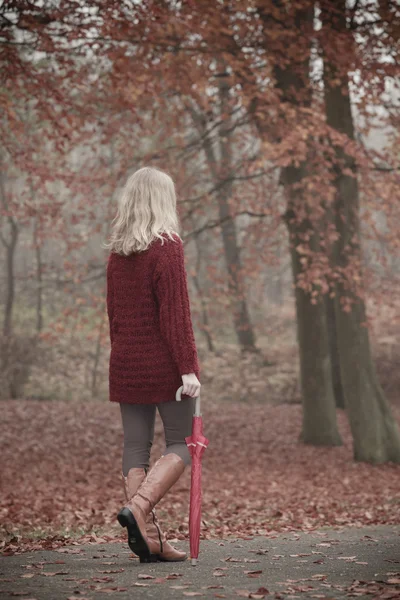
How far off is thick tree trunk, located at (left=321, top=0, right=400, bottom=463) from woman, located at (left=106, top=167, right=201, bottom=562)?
291 inches

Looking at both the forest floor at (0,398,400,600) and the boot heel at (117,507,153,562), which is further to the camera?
the boot heel at (117,507,153,562)

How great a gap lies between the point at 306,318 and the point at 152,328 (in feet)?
29.6

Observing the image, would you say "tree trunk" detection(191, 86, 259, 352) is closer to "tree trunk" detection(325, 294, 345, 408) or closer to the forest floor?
"tree trunk" detection(325, 294, 345, 408)

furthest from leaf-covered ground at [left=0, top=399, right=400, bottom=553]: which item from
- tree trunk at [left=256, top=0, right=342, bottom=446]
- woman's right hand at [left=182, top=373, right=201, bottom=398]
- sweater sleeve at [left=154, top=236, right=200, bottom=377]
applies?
sweater sleeve at [left=154, top=236, right=200, bottom=377]

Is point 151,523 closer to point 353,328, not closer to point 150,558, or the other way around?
point 150,558

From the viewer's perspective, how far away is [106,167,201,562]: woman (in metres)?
4.38

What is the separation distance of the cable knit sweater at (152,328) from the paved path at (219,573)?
0.97m

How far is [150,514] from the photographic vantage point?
450cm

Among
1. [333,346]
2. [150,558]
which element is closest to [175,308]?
[150,558]

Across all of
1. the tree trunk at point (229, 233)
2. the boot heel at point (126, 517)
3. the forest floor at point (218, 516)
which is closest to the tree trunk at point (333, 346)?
the forest floor at point (218, 516)

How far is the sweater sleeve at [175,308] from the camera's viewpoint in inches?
171

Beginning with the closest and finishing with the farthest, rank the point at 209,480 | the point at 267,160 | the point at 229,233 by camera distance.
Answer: the point at 209,480, the point at 267,160, the point at 229,233

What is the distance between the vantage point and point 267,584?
391cm

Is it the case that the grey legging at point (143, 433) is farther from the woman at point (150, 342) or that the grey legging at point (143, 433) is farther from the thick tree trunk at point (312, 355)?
the thick tree trunk at point (312, 355)
